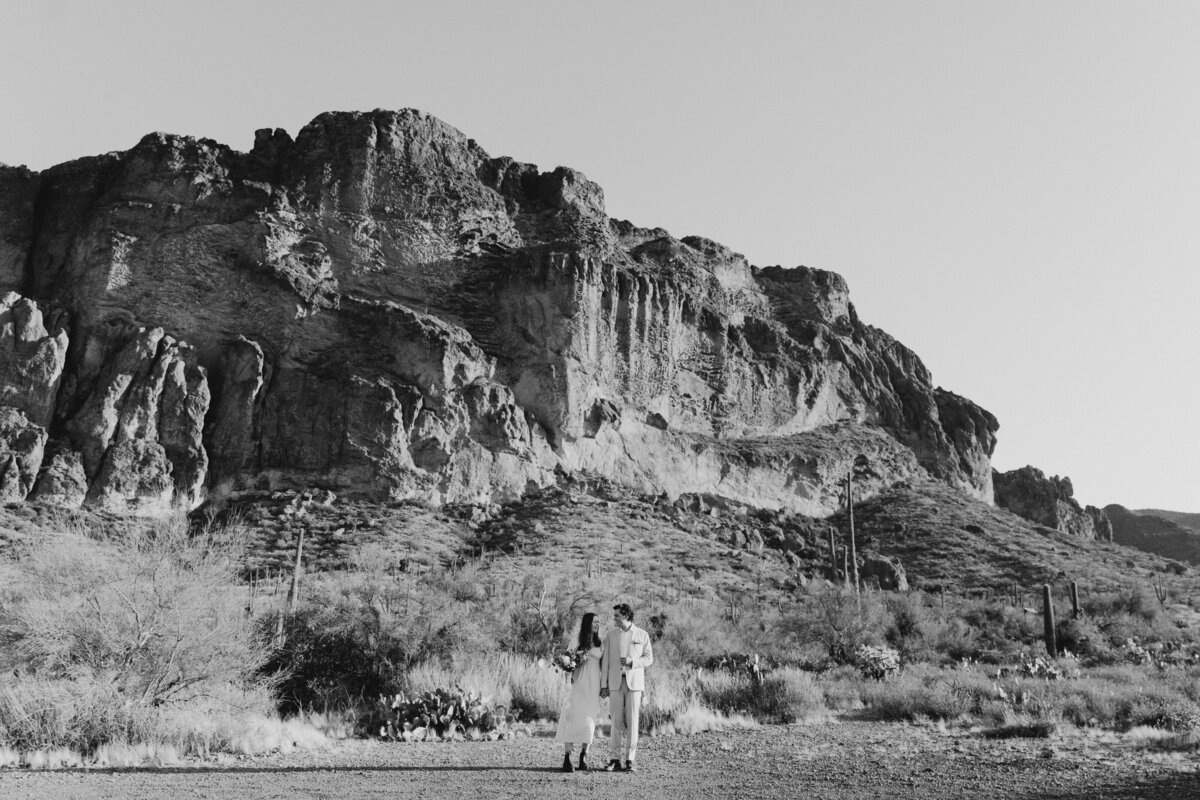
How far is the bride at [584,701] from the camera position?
10.0 meters

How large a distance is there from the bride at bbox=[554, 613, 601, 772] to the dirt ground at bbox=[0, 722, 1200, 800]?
1.18 feet

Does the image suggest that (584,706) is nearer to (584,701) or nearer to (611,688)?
(584,701)

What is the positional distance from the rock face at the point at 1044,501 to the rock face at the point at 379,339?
11.7 metres

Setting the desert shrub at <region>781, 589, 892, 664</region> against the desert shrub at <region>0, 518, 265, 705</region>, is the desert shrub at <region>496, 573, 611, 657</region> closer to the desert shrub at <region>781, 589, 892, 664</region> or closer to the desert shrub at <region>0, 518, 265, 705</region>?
the desert shrub at <region>0, 518, 265, 705</region>

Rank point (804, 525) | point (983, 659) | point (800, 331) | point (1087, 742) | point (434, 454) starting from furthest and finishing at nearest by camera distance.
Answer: point (800, 331), point (804, 525), point (434, 454), point (983, 659), point (1087, 742)

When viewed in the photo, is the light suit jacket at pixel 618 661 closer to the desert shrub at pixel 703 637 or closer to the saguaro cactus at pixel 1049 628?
the desert shrub at pixel 703 637

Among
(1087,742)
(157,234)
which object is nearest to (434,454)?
(157,234)

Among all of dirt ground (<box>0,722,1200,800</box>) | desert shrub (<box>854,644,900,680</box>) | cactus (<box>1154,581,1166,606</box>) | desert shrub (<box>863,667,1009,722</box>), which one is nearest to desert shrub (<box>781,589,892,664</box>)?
desert shrub (<box>854,644,900,680</box>)

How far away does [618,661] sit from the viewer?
10.2 meters

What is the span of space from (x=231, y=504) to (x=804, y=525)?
1312 inches

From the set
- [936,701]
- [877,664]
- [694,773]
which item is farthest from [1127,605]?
[694,773]

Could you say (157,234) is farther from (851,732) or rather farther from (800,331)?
(851,732)

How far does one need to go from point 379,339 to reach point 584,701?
4719cm

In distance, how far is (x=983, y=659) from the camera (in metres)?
26.7
